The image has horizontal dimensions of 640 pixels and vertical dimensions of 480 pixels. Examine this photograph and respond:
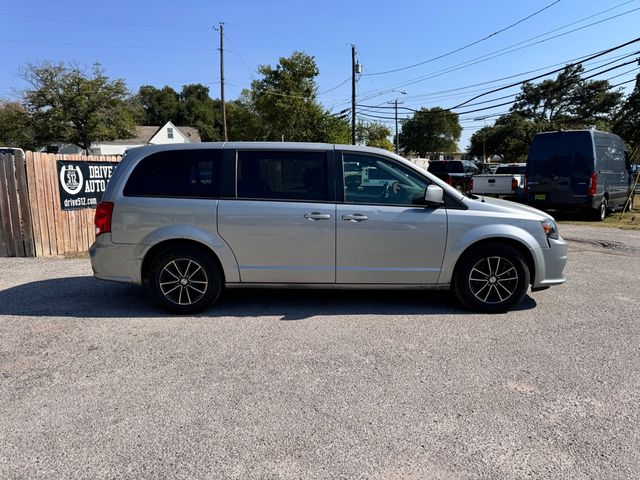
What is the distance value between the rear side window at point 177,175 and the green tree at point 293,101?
41.5 meters

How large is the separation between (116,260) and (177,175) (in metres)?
1.12

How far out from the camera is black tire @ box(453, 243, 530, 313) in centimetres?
518

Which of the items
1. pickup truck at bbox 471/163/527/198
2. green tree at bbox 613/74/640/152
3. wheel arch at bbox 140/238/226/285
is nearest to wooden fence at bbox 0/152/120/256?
wheel arch at bbox 140/238/226/285

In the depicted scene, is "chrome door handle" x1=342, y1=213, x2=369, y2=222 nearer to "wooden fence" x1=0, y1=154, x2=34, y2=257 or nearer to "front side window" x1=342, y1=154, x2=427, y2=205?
"front side window" x1=342, y1=154, x2=427, y2=205

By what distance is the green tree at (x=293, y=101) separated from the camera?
47594 mm

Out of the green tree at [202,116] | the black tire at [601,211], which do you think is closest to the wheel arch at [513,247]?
the black tire at [601,211]

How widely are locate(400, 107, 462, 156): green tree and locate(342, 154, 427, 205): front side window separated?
95.6 m

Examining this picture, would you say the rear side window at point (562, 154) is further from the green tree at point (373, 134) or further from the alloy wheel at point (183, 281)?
the green tree at point (373, 134)

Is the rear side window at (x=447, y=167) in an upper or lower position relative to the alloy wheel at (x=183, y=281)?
upper

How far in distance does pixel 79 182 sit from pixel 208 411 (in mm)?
7794

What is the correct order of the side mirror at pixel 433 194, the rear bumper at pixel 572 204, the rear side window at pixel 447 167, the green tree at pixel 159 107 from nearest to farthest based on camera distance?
the side mirror at pixel 433 194 → the rear bumper at pixel 572 204 → the rear side window at pixel 447 167 → the green tree at pixel 159 107

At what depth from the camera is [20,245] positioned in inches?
336

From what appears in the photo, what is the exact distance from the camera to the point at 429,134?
323ft

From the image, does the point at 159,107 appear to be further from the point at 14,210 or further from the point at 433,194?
the point at 433,194
